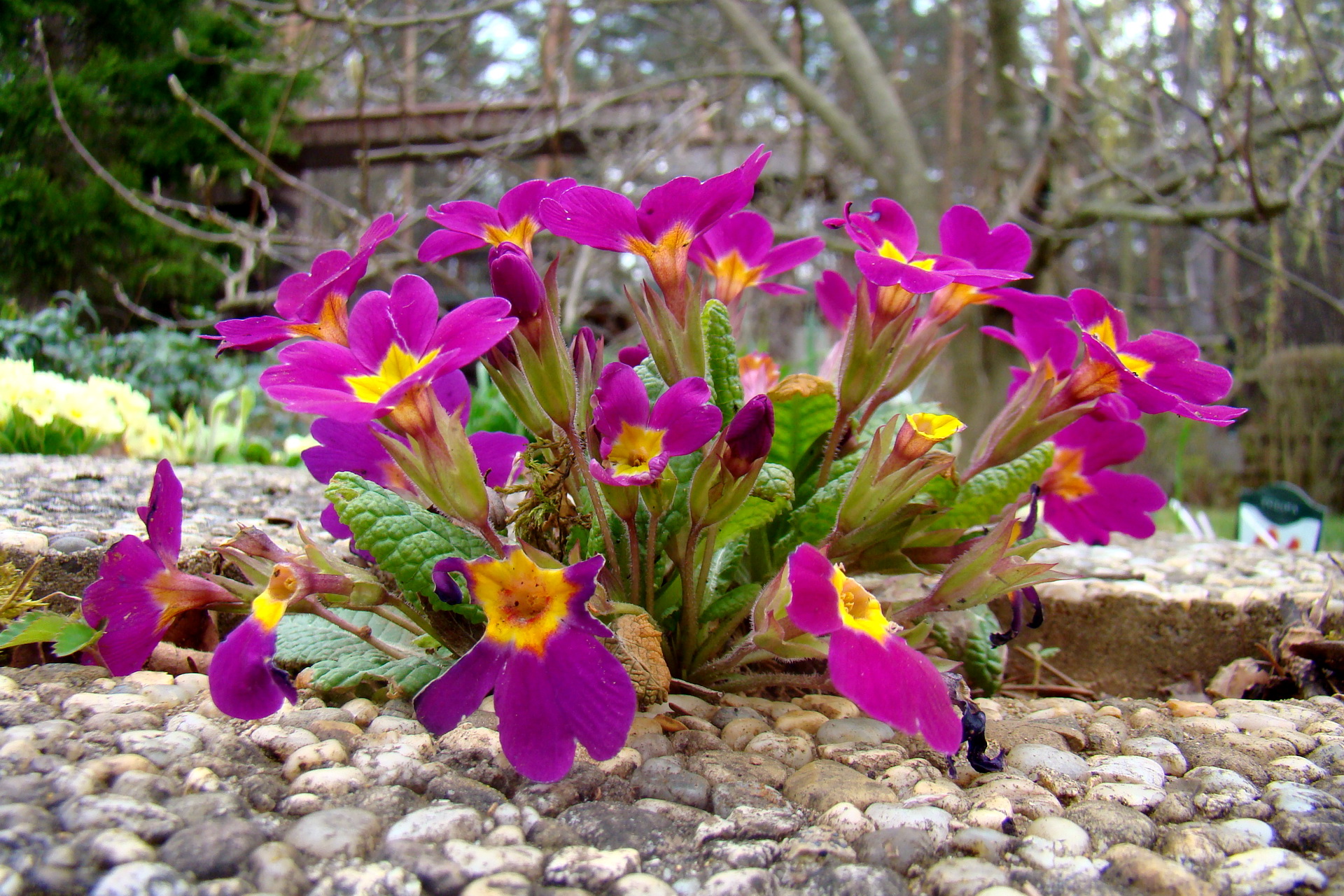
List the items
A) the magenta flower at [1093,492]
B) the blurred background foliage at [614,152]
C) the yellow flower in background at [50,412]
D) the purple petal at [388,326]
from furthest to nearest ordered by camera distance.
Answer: the blurred background foliage at [614,152], the yellow flower in background at [50,412], the magenta flower at [1093,492], the purple petal at [388,326]

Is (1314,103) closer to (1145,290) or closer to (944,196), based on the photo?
(944,196)

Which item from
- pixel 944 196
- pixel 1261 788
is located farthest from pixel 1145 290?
pixel 1261 788

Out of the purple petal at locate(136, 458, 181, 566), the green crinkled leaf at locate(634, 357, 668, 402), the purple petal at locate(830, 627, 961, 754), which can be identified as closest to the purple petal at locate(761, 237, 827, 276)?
the green crinkled leaf at locate(634, 357, 668, 402)

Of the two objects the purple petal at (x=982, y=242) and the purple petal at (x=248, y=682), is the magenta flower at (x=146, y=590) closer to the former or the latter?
the purple petal at (x=248, y=682)

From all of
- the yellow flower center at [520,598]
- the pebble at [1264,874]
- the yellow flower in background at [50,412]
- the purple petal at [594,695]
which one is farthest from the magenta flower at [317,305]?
the yellow flower in background at [50,412]

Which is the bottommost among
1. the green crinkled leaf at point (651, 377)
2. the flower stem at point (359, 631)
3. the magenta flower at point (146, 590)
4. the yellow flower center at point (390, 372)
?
the flower stem at point (359, 631)

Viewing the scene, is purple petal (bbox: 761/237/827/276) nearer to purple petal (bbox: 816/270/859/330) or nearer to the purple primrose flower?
purple petal (bbox: 816/270/859/330)
